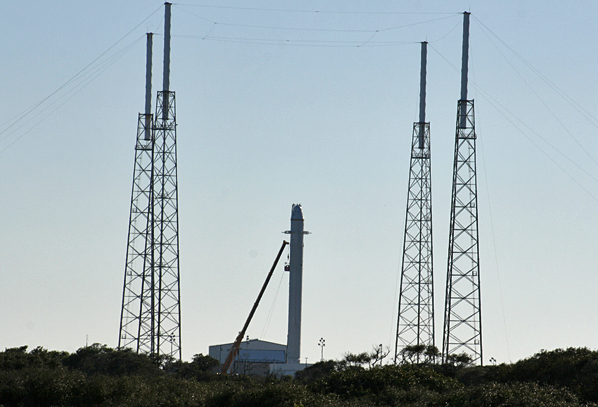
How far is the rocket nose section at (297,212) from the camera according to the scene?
97.9 meters

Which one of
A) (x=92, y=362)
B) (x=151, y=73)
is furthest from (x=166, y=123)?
(x=92, y=362)

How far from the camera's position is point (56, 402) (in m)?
45.7

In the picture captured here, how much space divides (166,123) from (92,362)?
18229mm

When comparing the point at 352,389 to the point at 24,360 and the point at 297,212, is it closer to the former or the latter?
the point at 24,360

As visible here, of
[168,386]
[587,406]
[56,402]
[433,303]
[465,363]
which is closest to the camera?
[587,406]

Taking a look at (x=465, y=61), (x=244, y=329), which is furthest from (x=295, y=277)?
(x=465, y=61)

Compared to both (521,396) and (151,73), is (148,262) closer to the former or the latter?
(151,73)

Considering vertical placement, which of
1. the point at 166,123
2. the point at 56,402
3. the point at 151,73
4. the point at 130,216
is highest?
the point at 151,73

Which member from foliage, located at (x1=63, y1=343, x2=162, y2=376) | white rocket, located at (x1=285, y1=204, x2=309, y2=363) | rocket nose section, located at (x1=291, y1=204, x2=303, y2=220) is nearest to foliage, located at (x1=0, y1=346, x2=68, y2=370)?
foliage, located at (x1=63, y1=343, x2=162, y2=376)

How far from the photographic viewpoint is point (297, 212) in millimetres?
98062

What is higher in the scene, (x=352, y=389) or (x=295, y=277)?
(x=295, y=277)

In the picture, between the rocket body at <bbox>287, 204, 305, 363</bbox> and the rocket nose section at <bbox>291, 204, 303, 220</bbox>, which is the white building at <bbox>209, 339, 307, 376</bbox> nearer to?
the rocket body at <bbox>287, 204, 305, 363</bbox>

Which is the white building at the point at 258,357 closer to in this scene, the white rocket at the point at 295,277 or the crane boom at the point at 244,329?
the crane boom at the point at 244,329

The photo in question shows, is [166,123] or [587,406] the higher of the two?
[166,123]
